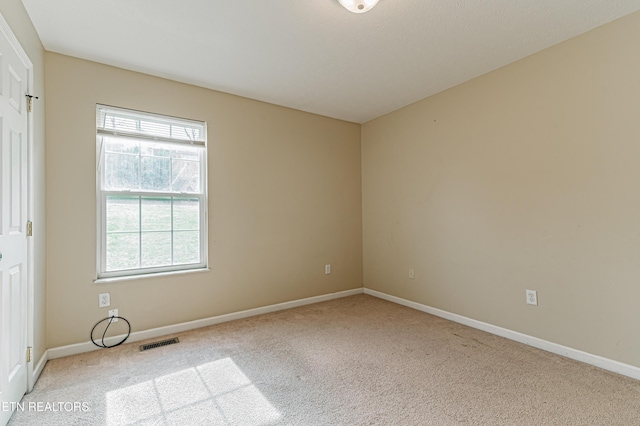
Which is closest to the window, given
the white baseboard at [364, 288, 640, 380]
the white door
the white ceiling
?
the white ceiling

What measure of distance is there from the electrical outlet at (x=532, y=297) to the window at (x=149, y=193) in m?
3.07

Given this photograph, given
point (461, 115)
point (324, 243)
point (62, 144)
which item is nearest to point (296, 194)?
point (324, 243)

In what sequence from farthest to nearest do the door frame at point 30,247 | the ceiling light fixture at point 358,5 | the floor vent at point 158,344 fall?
the floor vent at point 158,344, the door frame at point 30,247, the ceiling light fixture at point 358,5

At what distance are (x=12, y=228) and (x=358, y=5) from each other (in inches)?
95.4

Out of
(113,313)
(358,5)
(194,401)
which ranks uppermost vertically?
(358,5)

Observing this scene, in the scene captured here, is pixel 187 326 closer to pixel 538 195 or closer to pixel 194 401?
pixel 194 401

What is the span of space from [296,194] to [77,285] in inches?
90.8

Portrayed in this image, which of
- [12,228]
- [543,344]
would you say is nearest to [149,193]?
[12,228]

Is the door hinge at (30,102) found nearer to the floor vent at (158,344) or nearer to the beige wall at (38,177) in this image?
the beige wall at (38,177)

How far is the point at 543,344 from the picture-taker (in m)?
2.52

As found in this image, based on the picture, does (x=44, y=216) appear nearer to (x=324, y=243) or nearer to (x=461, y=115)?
(x=324, y=243)

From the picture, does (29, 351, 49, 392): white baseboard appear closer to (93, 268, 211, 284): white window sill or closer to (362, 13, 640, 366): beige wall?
(93, 268, 211, 284): white window sill

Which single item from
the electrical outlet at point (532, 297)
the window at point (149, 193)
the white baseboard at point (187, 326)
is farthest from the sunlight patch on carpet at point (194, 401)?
the electrical outlet at point (532, 297)

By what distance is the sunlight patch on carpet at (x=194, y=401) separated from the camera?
1716 millimetres
